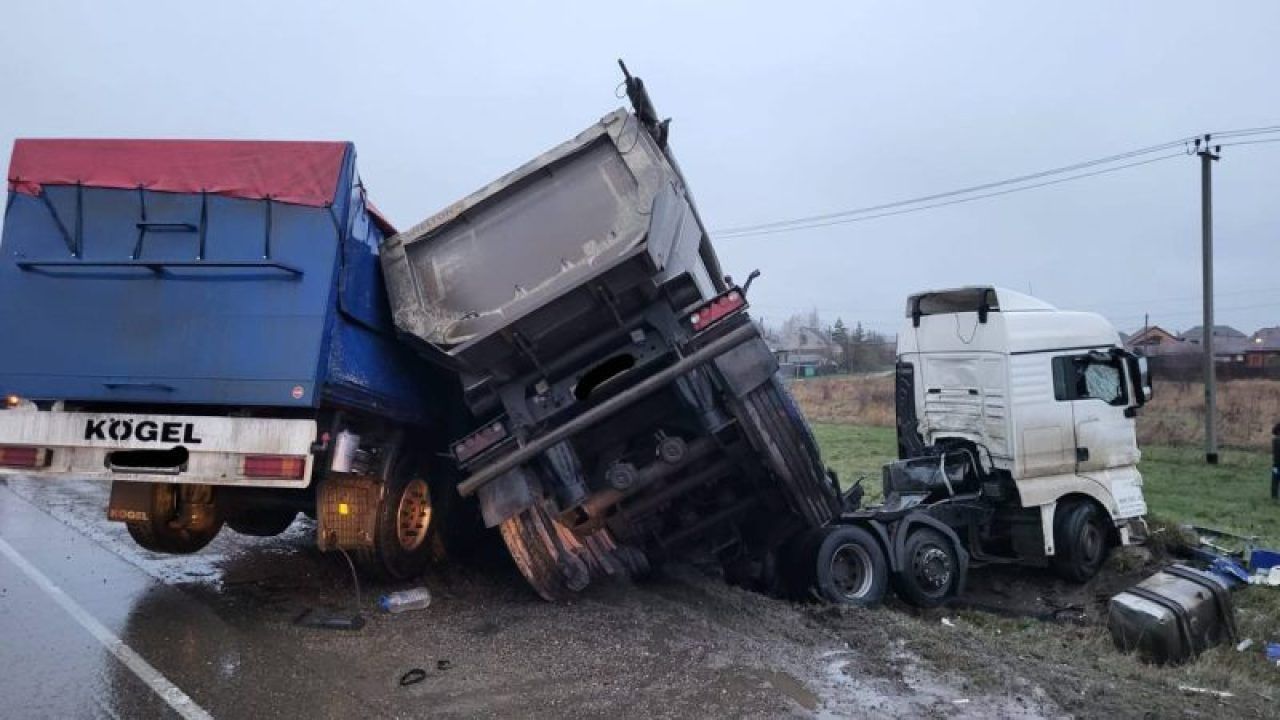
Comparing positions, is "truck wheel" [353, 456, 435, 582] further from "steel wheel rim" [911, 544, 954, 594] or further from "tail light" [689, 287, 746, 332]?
"steel wheel rim" [911, 544, 954, 594]

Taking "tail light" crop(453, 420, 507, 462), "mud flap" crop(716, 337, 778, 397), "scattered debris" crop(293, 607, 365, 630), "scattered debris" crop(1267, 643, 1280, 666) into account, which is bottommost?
"scattered debris" crop(1267, 643, 1280, 666)

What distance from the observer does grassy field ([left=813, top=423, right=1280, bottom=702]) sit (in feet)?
17.9

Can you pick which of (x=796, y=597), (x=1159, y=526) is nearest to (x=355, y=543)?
(x=796, y=597)

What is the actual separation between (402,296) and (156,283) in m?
1.41

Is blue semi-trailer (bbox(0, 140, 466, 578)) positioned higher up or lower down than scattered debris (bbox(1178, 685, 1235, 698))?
higher up

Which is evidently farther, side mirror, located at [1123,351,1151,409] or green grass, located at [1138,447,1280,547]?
green grass, located at [1138,447,1280,547]

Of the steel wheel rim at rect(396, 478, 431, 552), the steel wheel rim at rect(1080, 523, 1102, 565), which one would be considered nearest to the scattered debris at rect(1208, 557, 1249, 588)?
the steel wheel rim at rect(1080, 523, 1102, 565)

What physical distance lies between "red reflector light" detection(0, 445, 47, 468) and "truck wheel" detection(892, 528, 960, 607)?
6505 millimetres

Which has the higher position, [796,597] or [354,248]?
[354,248]

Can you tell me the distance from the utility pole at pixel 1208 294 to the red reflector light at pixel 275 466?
72.1 feet

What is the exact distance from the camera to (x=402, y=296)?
5.73 meters

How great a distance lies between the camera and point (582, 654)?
16.4 feet

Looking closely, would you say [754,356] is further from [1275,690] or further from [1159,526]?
[1159,526]

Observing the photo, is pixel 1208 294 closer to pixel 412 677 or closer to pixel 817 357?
pixel 412 677
